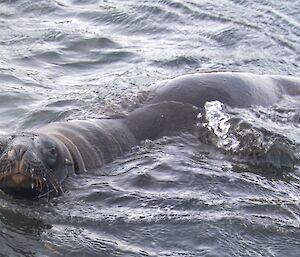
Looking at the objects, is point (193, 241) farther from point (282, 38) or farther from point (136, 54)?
point (282, 38)

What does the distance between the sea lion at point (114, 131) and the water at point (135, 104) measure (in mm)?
117

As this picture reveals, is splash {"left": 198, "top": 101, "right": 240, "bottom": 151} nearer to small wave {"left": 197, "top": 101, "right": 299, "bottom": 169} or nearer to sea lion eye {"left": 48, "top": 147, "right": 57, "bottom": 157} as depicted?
small wave {"left": 197, "top": 101, "right": 299, "bottom": 169}

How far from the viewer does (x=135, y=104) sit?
6.12 m

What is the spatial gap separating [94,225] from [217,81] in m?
2.22

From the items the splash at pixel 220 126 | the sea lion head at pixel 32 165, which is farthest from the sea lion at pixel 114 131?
the splash at pixel 220 126

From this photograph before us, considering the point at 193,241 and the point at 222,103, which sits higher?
the point at 222,103

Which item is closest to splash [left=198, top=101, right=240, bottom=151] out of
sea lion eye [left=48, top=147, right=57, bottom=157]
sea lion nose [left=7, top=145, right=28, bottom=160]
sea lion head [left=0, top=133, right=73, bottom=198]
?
sea lion head [left=0, top=133, right=73, bottom=198]

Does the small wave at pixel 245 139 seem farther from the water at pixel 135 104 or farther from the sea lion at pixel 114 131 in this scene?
the sea lion at pixel 114 131

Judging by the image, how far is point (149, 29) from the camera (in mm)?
9961

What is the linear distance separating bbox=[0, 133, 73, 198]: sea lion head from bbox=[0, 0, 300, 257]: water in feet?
0.42

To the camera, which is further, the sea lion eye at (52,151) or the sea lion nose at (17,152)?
the sea lion eye at (52,151)

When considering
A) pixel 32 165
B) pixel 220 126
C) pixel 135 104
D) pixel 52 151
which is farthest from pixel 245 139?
pixel 32 165

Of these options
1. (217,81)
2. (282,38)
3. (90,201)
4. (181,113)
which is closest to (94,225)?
(90,201)

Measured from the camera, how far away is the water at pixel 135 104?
4398mm
